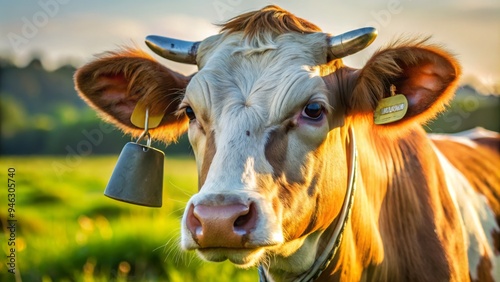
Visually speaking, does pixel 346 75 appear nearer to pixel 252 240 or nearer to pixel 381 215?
pixel 381 215

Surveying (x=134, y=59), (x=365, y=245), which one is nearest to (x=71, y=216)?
(x=134, y=59)

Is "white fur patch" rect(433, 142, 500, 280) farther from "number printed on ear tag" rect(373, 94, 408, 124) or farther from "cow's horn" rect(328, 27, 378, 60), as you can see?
"cow's horn" rect(328, 27, 378, 60)

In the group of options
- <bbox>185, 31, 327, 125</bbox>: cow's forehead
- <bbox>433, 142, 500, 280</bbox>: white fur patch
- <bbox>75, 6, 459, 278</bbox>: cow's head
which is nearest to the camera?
<bbox>75, 6, 459, 278</bbox>: cow's head

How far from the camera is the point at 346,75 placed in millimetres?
3779

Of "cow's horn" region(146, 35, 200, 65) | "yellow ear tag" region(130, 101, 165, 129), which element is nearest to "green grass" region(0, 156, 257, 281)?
"yellow ear tag" region(130, 101, 165, 129)

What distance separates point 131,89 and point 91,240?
3.88 metres

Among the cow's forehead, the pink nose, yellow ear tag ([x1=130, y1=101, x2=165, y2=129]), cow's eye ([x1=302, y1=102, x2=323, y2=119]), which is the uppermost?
the cow's forehead

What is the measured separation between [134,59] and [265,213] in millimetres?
1524

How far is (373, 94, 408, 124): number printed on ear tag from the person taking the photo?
3693 mm

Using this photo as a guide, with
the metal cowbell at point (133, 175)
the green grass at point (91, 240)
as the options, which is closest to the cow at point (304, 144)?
the metal cowbell at point (133, 175)

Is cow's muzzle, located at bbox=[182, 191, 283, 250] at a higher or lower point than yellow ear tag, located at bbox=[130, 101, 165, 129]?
lower

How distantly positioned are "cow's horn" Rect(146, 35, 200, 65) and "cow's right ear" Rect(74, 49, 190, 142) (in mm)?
115

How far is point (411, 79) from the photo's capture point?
3781 mm

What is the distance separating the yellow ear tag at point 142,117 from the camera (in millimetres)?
4355
